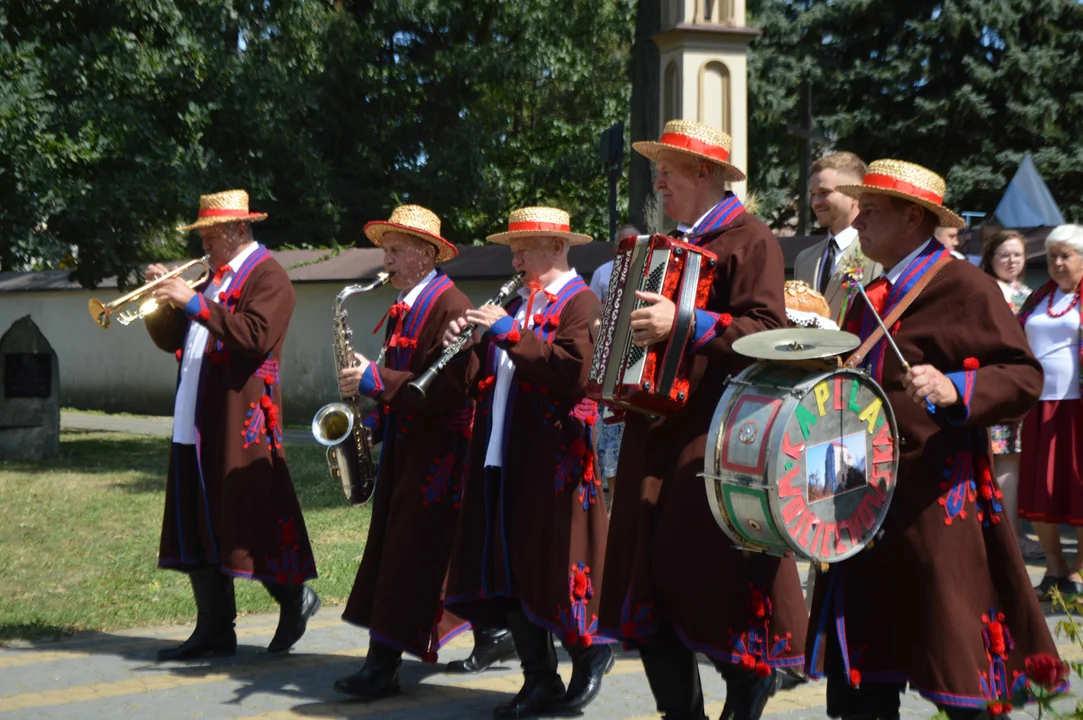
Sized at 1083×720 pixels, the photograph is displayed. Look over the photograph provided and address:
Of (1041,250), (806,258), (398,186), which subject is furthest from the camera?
(398,186)

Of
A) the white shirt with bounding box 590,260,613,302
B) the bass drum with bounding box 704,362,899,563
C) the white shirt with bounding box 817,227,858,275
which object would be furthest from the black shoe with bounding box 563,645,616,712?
the white shirt with bounding box 590,260,613,302

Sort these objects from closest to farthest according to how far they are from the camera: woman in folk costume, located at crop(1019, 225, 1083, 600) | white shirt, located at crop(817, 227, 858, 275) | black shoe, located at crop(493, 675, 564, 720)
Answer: black shoe, located at crop(493, 675, 564, 720)
white shirt, located at crop(817, 227, 858, 275)
woman in folk costume, located at crop(1019, 225, 1083, 600)

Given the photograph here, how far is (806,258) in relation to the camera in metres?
6.61

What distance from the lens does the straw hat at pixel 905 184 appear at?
4.09m

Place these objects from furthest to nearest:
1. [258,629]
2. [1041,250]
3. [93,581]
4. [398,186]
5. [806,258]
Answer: [398,186] → [1041,250] → [93,581] → [258,629] → [806,258]

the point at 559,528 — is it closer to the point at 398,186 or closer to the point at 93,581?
the point at 93,581

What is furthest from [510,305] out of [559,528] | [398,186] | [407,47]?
[407,47]

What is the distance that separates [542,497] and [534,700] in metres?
0.80

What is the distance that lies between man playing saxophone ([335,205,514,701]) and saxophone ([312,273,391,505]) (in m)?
0.11

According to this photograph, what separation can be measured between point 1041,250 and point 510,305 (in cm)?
888

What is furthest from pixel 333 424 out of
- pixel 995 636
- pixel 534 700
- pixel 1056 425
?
pixel 1056 425

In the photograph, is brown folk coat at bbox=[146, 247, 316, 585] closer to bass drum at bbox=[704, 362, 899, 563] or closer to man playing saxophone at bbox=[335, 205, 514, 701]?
man playing saxophone at bbox=[335, 205, 514, 701]

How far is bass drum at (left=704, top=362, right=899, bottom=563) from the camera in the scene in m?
3.72

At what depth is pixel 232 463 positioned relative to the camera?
6441mm
